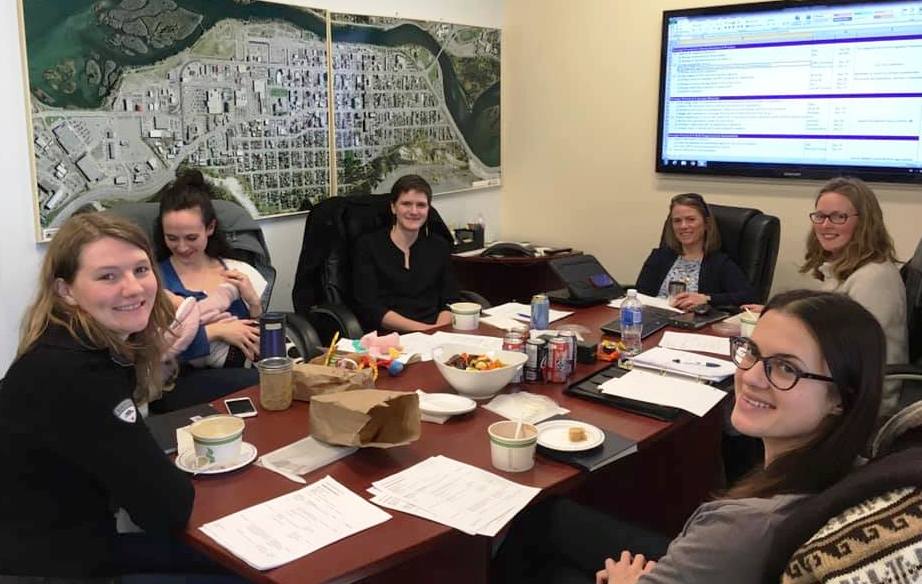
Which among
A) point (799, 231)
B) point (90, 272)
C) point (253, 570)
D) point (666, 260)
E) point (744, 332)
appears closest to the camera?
point (253, 570)

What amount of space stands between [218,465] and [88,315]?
1.30 ft

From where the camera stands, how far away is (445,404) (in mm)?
1976

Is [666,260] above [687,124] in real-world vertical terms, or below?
below

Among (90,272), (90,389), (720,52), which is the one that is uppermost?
(720,52)

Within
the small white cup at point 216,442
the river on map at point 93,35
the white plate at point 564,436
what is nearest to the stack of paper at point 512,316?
the white plate at point 564,436

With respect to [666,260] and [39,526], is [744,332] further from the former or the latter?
[39,526]

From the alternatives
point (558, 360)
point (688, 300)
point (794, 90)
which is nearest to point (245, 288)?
point (558, 360)

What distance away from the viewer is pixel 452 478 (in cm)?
164

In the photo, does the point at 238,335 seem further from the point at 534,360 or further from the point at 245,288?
the point at 534,360

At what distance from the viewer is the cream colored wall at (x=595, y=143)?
13.8 ft

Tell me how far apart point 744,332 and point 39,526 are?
2.13 meters

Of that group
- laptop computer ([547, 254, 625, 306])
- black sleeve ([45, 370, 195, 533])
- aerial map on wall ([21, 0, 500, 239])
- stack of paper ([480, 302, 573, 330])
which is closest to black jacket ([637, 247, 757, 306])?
laptop computer ([547, 254, 625, 306])

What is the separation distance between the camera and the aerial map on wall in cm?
283

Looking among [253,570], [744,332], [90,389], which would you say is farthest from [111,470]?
[744,332]
